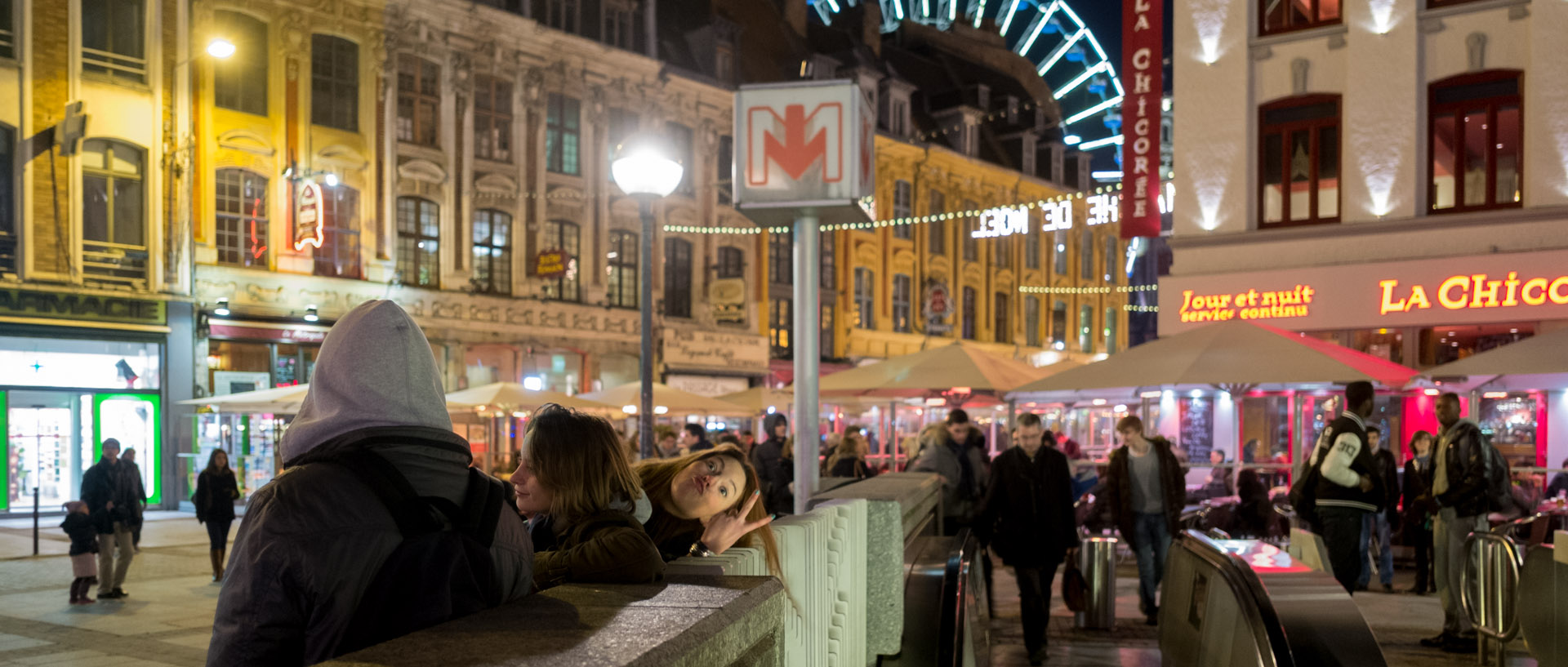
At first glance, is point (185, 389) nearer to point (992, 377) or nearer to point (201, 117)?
point (201, 117)

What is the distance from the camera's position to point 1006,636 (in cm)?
954

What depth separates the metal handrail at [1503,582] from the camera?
8062 mm

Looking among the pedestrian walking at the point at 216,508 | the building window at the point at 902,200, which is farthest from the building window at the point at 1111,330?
the pedestrian walking at the point at 216,508

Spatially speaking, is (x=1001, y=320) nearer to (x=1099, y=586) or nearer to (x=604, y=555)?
(x=1099, y=586)

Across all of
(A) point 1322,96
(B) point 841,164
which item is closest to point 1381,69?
(A) point 1322,96

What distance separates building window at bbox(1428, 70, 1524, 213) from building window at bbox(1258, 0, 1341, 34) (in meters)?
1.74

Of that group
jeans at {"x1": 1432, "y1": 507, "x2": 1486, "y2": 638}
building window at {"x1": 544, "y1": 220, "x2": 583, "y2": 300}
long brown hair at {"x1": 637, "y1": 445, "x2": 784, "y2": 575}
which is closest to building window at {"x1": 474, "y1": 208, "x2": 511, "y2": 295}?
building window at {"x1": 544, "y1": 220, "x2": 583, "y2": 300}

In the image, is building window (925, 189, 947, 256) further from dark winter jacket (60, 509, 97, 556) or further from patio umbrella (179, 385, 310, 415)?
dark winter jacket (60, 509, 97, 556)

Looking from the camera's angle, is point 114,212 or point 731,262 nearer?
point 114,212

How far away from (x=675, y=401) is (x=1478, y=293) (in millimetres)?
11509

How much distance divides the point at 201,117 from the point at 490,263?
7.56 m

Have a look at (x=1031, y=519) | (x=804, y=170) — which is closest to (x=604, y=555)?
(x=804, y=170)

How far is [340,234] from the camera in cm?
2661

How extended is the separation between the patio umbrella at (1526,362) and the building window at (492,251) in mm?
21785
